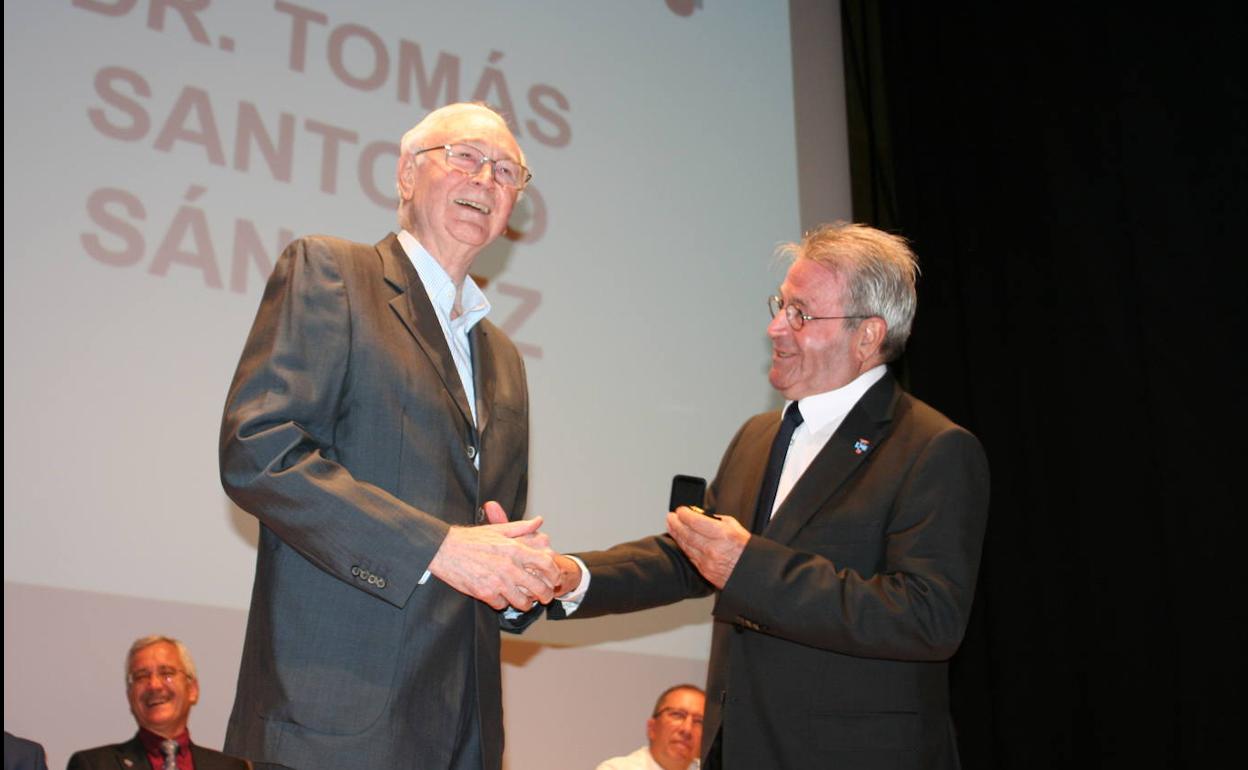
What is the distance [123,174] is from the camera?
145 inches

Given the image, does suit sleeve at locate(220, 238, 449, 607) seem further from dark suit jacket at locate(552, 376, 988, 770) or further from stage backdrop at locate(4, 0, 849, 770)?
stage backdrop at locate(4, 0, 849, 770)

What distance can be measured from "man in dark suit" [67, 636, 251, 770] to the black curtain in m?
3.28

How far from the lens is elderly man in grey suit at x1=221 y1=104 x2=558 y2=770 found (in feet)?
5.94

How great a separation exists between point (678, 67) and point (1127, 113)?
189 centimetres

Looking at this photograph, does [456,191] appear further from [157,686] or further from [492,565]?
[157,686]

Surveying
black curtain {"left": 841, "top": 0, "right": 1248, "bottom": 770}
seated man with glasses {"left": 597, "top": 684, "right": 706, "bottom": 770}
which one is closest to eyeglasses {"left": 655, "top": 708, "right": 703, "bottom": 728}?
seated man with glasses {"left": 597, "top": 684, "right": 706, "bottom": 770}

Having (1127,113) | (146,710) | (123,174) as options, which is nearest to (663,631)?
(146,710)

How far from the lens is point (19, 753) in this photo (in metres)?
3.33

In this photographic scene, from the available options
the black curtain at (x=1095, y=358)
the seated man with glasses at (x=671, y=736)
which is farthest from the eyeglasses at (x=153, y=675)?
the black curtain at (x=1095, y=358)

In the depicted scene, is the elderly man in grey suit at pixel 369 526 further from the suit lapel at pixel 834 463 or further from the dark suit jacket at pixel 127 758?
the dark suit jacket at pixel 127 758

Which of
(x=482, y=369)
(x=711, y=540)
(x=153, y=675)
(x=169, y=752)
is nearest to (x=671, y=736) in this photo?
(x=169, y=752)

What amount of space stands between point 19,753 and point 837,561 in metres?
2.36

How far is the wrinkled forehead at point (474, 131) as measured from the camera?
96.0 inches

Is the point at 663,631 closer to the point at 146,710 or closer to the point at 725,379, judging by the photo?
the point at 725,379
